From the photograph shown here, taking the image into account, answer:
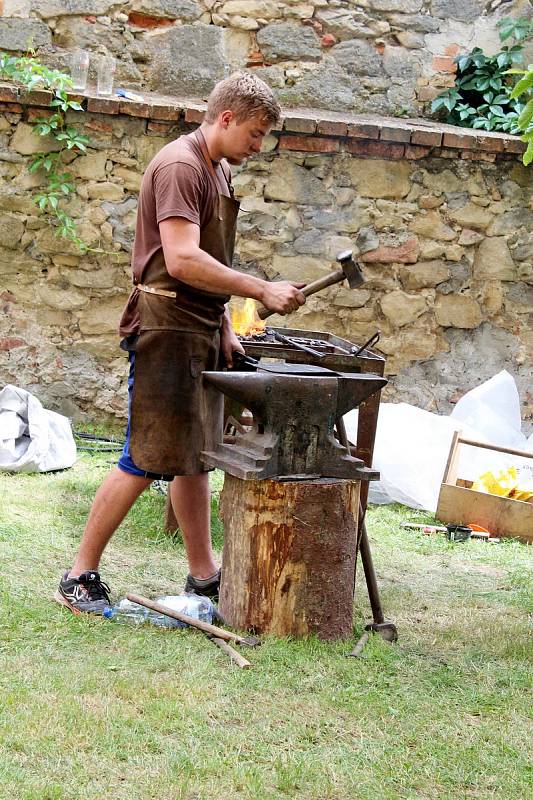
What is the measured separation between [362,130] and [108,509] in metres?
3.99

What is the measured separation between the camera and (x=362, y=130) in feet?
21.6

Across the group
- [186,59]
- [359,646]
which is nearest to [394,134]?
[186,59]

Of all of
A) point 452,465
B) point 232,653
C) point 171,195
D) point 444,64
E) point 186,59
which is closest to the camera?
point 232,653

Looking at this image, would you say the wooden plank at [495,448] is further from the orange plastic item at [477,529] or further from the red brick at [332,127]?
the red brick at [332,127]

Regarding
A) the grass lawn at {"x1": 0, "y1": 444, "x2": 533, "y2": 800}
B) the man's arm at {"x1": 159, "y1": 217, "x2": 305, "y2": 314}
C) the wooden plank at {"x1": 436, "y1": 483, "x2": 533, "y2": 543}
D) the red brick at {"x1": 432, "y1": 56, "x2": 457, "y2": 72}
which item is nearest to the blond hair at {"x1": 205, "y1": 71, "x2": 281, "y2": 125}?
the man's arm at {"x1": 159, "y1": 217, "x2": 305, "y2": 314}

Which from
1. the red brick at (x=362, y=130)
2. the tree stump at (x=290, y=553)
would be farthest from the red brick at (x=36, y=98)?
the tree stump at (x=290, y=553)

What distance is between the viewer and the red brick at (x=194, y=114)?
20.8ft

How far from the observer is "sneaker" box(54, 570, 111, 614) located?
3.47 metres

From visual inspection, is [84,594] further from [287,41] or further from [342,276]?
[287,41]

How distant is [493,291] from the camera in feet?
22.9

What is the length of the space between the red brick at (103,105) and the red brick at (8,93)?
0.45m

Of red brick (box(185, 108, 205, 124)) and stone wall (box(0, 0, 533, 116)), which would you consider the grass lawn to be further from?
stone wall (box(0, 0, 533, 116))

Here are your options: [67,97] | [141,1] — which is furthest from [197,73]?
[67,97]

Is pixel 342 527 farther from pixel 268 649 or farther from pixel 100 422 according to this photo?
pixel 100 422
